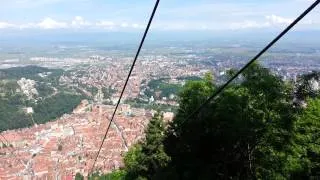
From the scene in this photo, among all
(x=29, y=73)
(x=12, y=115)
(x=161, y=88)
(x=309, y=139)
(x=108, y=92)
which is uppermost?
(x=309, y=139)

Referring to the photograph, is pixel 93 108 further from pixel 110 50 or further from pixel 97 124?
pixel 110 50

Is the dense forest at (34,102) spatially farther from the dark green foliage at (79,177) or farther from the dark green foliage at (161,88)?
the dark green foliage at (79,177)

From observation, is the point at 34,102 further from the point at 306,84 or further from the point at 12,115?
the point at 306,84

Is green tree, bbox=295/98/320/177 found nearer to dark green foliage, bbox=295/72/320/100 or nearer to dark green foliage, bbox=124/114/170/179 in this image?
dark green foliage, bbox=295/72/320/100

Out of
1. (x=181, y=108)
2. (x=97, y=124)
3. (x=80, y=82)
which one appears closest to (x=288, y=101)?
(x=181, y=108)

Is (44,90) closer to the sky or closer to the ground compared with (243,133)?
closer to the ground

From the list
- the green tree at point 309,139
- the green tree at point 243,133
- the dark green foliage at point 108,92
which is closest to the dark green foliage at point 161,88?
the dark green foliage at point 108,92

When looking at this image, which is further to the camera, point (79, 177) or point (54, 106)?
point (54, 106)

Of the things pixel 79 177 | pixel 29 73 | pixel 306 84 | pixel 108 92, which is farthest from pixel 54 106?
pixel 306 84
